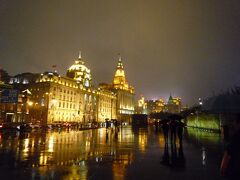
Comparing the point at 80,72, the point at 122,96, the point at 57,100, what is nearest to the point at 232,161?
the point at 57,100

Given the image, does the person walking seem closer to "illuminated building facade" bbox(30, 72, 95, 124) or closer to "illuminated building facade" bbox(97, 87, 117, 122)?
"illuminated building facade" bbox(30, 72, 95, 124)

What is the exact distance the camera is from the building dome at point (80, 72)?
134 m

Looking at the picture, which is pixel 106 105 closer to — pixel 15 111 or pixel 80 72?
pixel 80 72

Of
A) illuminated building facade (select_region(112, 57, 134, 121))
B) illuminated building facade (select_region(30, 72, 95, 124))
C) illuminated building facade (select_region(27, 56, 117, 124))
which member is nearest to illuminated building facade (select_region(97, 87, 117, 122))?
illuminated building facade (select_region(27, 56, 117, 124))

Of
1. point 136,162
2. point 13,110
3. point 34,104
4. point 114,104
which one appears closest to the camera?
point 136,162

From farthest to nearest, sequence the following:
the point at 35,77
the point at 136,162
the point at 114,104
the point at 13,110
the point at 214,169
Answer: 1. the point at 114,104
2. the point at 35,77
3. the point at 13,110
4. the point at 136,162
5. the point at 214,169

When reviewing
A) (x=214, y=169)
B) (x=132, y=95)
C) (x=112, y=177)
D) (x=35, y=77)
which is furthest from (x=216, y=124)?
(x=132, y=95)

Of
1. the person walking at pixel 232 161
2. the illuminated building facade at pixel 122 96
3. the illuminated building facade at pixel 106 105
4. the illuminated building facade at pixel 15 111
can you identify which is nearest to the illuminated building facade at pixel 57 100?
the illuminated building facade at pixel 15 111

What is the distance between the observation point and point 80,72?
14125 centimetres

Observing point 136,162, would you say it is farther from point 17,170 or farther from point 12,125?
point 12,125

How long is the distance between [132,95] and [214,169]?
184254 millimetres

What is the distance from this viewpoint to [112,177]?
9086mm

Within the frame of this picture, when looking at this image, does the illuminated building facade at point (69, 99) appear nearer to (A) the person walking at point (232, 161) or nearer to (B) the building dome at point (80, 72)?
(B) the building dome at point (80, 72)

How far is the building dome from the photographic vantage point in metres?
134
